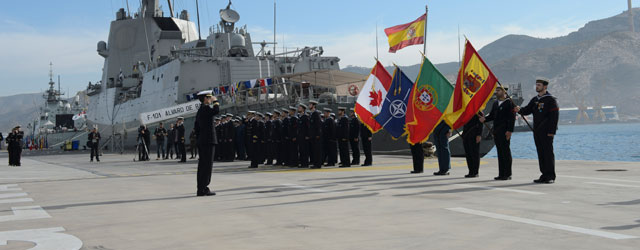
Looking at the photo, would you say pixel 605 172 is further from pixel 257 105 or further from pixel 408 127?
pixel 257 105

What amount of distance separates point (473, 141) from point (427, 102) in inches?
46.6

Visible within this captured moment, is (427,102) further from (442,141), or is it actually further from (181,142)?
(181,142)

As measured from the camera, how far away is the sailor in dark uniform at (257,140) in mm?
13828

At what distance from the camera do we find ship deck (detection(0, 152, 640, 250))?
398cm

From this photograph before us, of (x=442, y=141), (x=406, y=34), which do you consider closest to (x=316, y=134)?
(x=442, y=141)

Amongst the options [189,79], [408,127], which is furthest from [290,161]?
[189,79]

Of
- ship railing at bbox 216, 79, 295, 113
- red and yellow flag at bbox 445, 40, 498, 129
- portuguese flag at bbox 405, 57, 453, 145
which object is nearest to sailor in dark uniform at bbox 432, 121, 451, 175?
portuguese flag at bbox 405, 57, 453, 145

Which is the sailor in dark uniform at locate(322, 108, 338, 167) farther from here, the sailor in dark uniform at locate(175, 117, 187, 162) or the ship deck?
the sailor in dark uniform at locate(175, 117, 187, 162)

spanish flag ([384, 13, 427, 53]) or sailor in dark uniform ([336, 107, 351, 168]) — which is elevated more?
spanish flag ([384, 13, 427, 53])

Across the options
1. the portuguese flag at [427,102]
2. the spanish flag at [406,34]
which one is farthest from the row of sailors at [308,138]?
the spanish flag at [406,34]

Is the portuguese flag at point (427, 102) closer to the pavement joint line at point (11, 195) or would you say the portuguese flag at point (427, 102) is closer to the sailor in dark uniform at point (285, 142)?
the sailor in dark uniform at point (285, 142)

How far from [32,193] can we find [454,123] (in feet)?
20.1

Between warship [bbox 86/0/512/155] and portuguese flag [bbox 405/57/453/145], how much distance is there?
1034 centimetres

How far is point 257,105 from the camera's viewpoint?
1006 inches
